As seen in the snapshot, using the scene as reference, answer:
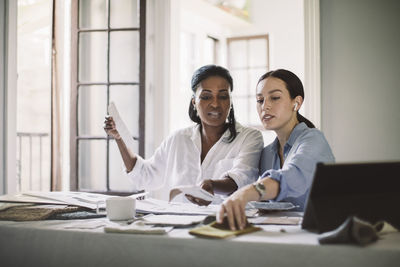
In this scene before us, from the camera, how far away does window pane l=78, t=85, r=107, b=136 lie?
3.41 meters

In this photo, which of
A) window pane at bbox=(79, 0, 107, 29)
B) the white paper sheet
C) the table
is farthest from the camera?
window pane at bbox=(79, 0, 107, 29)

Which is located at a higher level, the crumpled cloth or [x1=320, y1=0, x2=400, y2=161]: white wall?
[x1=320, y1=0, x2=400, y2=161]: white wall

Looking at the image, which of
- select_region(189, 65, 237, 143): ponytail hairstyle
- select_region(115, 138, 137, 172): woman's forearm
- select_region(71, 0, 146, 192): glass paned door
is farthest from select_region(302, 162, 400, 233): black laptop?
select_region(71, 0, 146, 192): glass paned door

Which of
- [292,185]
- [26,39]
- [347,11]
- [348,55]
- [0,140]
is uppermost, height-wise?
[26,39]

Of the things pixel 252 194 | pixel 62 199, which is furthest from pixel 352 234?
pixel 62 199

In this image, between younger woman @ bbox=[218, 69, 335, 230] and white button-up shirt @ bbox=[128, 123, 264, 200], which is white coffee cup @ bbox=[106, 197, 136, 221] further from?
white button-up shirt @ bbox=[128, 123, 264, 200]

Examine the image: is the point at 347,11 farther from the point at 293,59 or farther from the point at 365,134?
the point at 293,59

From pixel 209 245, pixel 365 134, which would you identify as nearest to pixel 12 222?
pixel 209 245

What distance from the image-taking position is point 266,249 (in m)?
1.01

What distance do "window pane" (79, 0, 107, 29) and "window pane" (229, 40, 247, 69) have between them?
10.7 feet

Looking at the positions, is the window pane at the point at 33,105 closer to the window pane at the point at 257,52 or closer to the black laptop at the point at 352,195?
the window pane at the point at 257,52

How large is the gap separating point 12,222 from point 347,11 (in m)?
2.48

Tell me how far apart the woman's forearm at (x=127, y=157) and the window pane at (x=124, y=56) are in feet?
3.81

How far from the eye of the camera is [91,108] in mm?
3441
